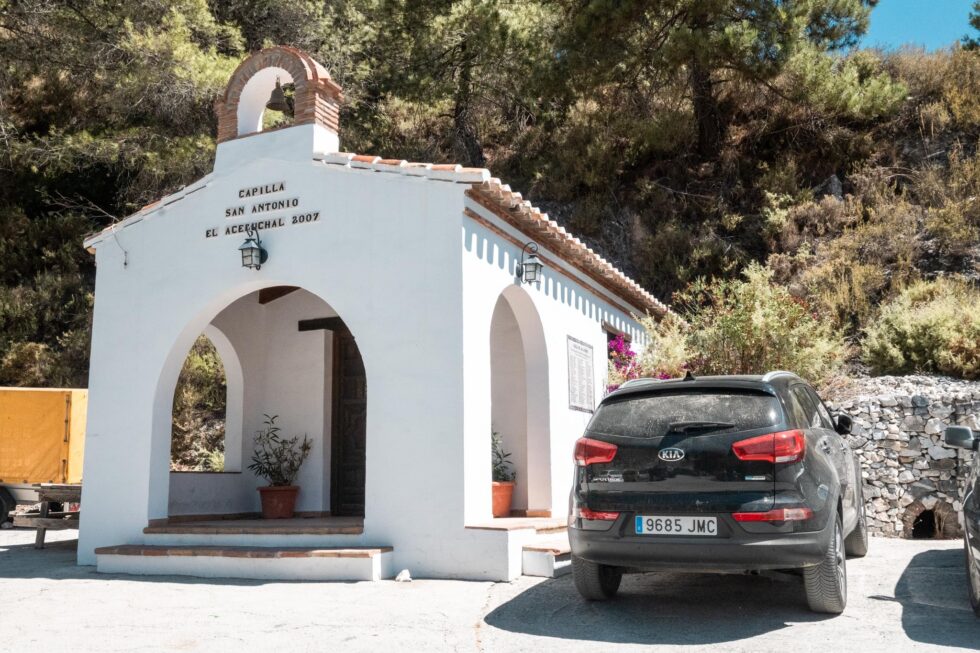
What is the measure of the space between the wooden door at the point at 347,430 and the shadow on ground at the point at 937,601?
6360 millimetres

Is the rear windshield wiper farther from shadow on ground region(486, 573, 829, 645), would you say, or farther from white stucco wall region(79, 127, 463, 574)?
white stucco wall region(79, 127, 463, 574)

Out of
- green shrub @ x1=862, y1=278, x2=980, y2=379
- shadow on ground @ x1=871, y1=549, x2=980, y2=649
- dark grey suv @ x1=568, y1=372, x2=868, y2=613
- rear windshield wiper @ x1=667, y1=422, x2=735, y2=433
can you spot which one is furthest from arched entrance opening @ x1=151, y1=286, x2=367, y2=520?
green shrub @ x1=862, y1=278, x2=980, y2=379

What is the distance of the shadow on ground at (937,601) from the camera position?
4.82 m

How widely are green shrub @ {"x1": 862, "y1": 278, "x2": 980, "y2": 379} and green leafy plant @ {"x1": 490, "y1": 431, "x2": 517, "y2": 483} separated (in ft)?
22.4

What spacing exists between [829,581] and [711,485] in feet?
3.25

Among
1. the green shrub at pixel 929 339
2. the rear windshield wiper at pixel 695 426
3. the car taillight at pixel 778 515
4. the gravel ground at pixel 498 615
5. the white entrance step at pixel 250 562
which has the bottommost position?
the gravel ground at pixel 498 615

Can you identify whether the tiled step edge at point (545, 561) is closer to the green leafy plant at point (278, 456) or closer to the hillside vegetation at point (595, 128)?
the green leafy plant at point (278, 456)

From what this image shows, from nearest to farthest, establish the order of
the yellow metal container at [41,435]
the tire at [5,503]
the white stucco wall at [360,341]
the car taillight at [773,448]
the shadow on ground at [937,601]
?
the shadow on ground at [937,601], the car taillight at [773,448], the white stucco wall at [360,341], the yellow metal container at [41,435], the tire at [5,503]

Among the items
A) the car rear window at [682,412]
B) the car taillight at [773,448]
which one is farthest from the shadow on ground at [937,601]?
the car rear window at [682,412]

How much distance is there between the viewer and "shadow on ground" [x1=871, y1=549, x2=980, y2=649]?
482 centimetres

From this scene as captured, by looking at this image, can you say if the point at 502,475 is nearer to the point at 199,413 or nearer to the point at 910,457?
the point at 910,457

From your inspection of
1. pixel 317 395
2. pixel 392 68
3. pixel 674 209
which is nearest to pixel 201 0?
pixel 392 68

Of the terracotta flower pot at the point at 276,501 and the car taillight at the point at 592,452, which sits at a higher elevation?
the car taillight at the point at 592,452

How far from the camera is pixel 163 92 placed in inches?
612
